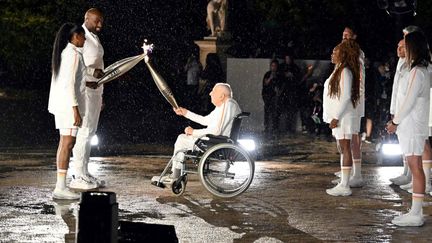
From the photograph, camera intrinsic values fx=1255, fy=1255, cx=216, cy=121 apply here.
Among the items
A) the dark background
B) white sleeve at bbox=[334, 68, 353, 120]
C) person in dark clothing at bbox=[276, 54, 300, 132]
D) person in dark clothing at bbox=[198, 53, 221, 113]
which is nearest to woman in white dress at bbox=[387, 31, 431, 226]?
white sleeve at bbox=[334, 68, 353, 120]

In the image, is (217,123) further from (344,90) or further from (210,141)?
(344,90)

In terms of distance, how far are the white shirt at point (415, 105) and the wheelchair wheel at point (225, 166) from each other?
6.87 feet

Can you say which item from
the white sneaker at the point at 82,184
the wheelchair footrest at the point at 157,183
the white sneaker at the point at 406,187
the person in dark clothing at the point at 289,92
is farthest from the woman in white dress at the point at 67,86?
the person in dark clothing at the point at 289,92

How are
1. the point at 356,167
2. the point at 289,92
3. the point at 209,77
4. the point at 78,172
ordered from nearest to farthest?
the point at 78,172, the point at 356,167, the point at 289,92, the point at 209,77

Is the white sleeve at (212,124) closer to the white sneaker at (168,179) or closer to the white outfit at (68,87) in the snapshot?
the white sneaker at (168,179)

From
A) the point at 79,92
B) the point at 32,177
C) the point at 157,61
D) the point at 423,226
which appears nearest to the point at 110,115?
the point at 157,61

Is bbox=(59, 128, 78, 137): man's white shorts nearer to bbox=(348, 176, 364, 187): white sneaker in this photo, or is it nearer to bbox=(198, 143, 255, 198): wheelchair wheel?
bbox=(198, 143, 255, 198): wheelchair wheel

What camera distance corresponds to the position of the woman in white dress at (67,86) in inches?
531

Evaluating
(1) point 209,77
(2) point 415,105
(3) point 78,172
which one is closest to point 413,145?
(2) point 415,105

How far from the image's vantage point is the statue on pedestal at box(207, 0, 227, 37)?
30.8m

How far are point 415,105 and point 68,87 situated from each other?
3768mm

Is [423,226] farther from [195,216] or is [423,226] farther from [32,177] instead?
[32,177]

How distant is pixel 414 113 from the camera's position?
1218 centimetres

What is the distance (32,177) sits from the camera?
1563cm
